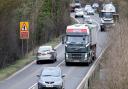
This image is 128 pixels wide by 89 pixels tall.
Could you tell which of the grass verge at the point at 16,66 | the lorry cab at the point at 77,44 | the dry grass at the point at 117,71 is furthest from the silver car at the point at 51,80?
the lorry cab at the point at 77,44

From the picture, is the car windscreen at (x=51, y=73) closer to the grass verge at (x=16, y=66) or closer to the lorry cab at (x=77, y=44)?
the grass verge at (x=16, y=66)

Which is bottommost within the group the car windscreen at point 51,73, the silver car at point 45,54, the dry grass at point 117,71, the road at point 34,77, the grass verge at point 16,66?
the road at point 34,77

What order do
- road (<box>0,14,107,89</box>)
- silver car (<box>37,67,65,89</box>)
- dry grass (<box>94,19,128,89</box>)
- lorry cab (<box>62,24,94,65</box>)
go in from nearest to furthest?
1. dry grass (<box>94,19,128,89</box>)
2. silver car (<box>37,67,65,89</box>)
3. road (<box>0,14,107,89</box>)
4. lorry cab (<box>62,24,94,65</box>)

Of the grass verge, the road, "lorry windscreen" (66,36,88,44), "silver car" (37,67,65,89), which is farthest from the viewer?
"lorry windscreen" (66,36,88,44)

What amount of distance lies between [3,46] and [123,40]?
2291 cm

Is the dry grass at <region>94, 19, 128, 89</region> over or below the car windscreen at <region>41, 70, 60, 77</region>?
over

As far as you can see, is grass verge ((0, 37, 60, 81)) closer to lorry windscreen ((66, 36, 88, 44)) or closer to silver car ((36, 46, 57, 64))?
silver car ((36, 46, 57, 64))

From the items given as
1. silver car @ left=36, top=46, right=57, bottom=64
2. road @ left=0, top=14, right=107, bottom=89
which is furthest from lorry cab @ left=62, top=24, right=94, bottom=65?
silver car @ left=36, top=46, right=57, bottom=64

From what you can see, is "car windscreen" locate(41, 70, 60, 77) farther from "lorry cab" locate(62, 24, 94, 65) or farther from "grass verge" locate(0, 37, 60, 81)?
"lorry cab" locate(62, 24, 94, 65)

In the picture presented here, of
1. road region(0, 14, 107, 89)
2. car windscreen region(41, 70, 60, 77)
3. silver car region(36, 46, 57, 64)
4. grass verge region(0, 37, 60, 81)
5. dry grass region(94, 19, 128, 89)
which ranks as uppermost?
dry grass region(94, 19, 128, 89)

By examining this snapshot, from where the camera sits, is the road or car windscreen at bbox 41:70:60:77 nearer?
car windscreen at bbox 41:70:60:77

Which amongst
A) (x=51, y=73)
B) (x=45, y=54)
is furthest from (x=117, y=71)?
(x=45, y=54)

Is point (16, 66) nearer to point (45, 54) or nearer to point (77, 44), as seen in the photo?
point (45, 54)

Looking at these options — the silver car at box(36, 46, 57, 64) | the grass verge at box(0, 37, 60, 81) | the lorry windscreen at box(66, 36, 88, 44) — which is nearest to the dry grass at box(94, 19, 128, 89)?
the grass verge at box(0, 37, 60, 81)
